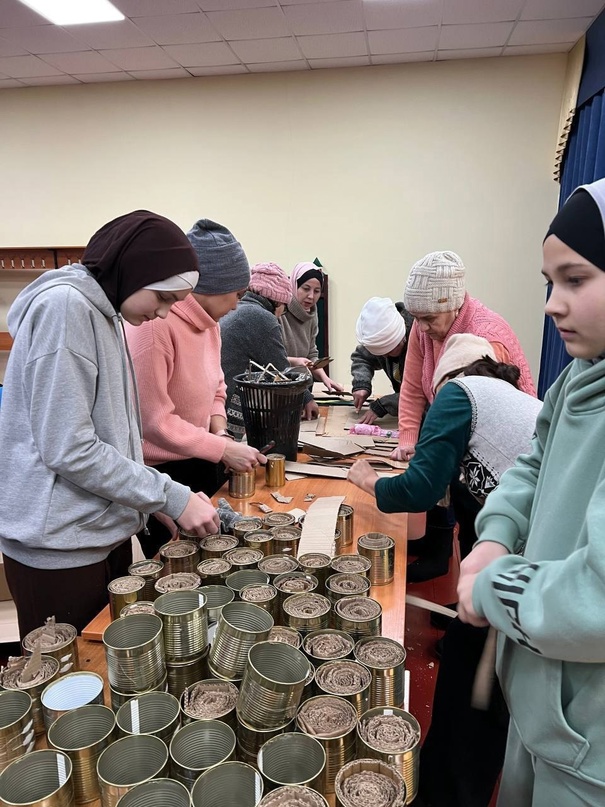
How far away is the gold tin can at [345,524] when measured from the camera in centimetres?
139

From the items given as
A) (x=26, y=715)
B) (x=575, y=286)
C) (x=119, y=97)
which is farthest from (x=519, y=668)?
(x=119, y=97)

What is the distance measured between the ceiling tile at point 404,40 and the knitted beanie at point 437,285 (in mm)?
2589

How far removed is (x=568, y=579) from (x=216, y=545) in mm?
813

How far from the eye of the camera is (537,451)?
37.3 inches

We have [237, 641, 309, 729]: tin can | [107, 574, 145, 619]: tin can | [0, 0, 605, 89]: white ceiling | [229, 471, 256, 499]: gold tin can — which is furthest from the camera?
[0, 0, 605, 89]: white ceiling

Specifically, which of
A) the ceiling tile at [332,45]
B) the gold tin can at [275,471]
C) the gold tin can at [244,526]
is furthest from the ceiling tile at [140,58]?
the gold tin can at [244,526]

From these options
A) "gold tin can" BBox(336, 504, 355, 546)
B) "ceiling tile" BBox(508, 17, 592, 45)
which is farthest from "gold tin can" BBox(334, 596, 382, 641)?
"ceiling tile" BBox(508, 17, 592, 45)

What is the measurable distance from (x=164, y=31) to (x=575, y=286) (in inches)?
159

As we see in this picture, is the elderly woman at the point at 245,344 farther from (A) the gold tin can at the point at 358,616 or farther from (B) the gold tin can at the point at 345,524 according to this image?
(A) the gold tin can at the point at 358,616

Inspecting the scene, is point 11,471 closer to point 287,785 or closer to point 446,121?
point 287,785

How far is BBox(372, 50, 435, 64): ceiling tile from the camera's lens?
13.6ft

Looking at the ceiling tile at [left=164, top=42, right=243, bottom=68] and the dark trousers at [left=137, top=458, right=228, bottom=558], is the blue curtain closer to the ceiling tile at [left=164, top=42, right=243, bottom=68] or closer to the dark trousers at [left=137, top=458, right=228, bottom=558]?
the ceiling tile at [left=164, top=42, right=243, bottom=68]

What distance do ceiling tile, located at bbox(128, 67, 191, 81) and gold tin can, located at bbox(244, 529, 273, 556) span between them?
14.5 feet

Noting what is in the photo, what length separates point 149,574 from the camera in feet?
3.61
